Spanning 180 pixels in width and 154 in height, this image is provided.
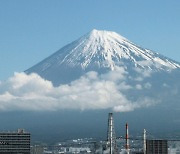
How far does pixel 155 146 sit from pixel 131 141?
34783 millimetres

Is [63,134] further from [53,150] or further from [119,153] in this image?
[119,153]

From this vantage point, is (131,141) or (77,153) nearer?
(77,153)

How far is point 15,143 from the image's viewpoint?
366ft

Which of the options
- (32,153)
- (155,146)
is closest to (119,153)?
(155,146)

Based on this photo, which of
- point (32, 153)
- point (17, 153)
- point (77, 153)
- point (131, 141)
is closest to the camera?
point (17, 153)

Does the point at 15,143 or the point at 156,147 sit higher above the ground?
the point at 15,143

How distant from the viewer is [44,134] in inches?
7431

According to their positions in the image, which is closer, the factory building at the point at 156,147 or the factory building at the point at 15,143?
the factory building at the point at 15,143

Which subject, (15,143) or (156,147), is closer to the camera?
(15,143)

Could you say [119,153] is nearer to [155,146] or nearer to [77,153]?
[155,146]

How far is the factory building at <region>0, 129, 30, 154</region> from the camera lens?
365 ft

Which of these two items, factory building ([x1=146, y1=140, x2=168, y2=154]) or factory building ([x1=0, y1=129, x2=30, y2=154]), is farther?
factory building ([x1=146, y1=140, x2=168, y2=154])

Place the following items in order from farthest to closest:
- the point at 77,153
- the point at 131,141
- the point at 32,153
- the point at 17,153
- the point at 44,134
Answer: the point at 44,134 < the point at 131,141 < the point at 77,153 < the point at 32,153 < the point at 17,153

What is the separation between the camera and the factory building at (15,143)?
365 feet
